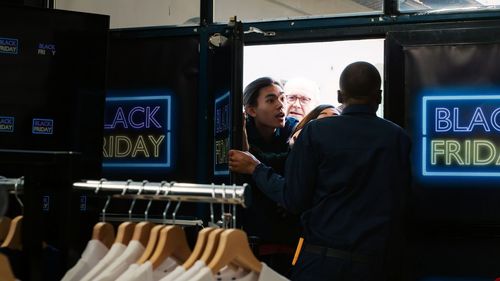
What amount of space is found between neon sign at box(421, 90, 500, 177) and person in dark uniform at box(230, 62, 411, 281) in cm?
118

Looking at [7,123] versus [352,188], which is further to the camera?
[7,123]

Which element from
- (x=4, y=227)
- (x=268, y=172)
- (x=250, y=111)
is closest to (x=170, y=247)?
(x=4, y=227)

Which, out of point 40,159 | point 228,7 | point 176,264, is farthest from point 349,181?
point 228,7

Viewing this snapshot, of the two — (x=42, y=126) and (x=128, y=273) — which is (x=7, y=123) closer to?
(x=42, y=126)

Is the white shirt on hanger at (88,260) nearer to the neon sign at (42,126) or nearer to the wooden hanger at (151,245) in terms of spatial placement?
the wooden hanger at (151,245)

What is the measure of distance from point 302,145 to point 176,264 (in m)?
1.04

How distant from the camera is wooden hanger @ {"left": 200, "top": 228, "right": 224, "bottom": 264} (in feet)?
7.36

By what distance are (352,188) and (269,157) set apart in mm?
1752

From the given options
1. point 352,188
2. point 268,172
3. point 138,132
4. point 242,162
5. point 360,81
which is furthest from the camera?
point 138,132

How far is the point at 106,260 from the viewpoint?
89.9 inches

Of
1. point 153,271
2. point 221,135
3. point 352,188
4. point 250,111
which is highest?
point 250,111

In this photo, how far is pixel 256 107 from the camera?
4988 mm

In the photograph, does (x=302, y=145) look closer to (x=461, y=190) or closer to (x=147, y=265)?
(x=147, y=265)

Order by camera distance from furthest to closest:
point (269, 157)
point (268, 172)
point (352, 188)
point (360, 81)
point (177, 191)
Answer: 1. point (269, 157)
2. point (268, 172)
3. point (360, 81)
4. point (352, 188)
5. point (177, 191)
